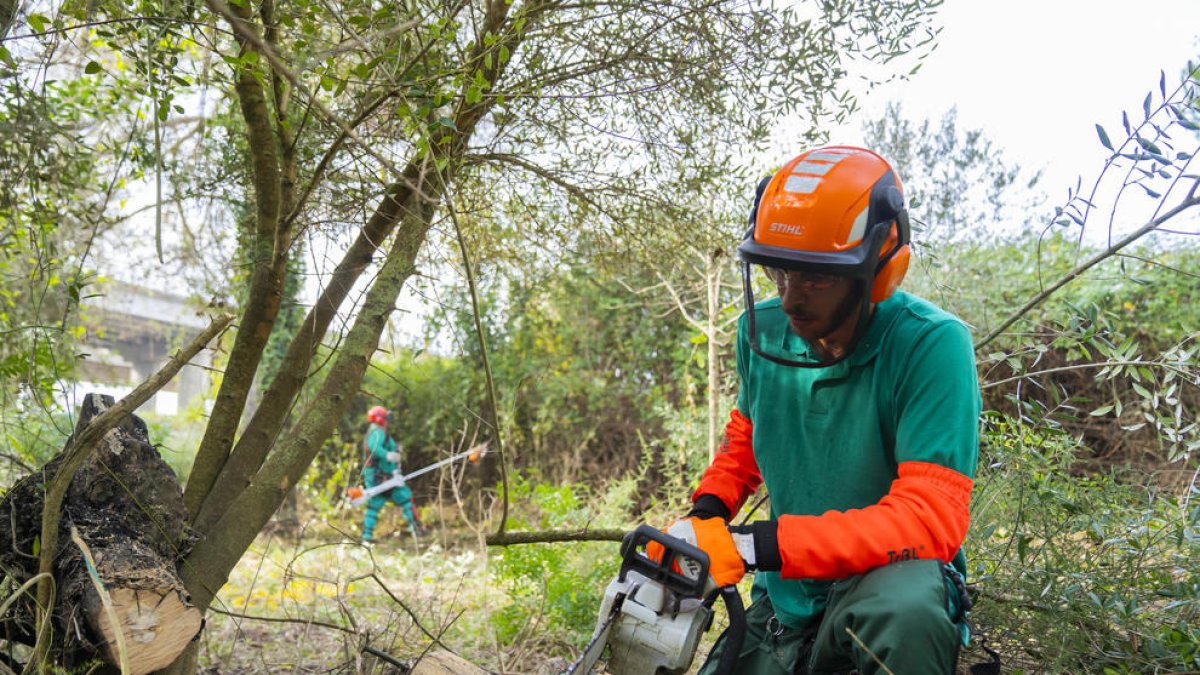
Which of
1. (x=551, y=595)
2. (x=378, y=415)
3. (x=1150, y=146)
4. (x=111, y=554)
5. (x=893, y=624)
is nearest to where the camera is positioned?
(x=893, y=624)

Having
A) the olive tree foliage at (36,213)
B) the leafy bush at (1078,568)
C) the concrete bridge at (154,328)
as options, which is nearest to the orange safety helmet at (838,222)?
the leafy bush at (1078,568)

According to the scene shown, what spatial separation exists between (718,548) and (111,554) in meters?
1.74

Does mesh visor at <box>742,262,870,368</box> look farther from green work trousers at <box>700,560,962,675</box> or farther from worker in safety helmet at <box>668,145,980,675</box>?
green work trousers at <box>700,560,962,675</box>

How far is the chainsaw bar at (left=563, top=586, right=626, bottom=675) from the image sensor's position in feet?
6.05

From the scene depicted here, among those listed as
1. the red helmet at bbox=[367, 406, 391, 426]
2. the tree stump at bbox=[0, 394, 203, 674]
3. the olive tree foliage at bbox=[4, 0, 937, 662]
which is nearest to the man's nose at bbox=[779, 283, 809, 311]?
the olive tree foliage at bbox=[4, 0, 937, 662]

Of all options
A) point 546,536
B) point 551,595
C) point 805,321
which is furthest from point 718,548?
point 551,595

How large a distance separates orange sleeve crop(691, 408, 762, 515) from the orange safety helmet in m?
0.55

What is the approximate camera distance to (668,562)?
1.94m

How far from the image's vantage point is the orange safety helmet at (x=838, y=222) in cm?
200

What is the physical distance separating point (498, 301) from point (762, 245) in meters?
7.11

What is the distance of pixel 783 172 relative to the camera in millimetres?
2117

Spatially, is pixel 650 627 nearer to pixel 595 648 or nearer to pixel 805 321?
pixel 595 648

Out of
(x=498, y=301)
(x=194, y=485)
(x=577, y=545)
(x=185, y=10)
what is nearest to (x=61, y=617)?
(x=194, y=485)

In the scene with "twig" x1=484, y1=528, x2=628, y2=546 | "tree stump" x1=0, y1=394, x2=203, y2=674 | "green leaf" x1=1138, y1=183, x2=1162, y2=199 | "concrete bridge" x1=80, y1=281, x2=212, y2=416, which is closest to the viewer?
"tree stump" x1=0, y1=394, x2=203, y2=674
